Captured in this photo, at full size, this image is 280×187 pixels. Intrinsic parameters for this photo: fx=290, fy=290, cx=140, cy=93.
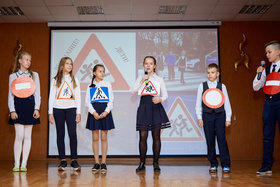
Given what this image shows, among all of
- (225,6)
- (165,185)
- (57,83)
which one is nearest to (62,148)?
(57,83)

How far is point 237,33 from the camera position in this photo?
551cm

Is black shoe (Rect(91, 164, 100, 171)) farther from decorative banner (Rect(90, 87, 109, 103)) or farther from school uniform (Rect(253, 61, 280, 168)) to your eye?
school uniform (Rect(253, 61, 280, 168))

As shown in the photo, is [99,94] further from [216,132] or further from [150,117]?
[216,132]

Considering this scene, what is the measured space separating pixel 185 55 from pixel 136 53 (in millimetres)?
921

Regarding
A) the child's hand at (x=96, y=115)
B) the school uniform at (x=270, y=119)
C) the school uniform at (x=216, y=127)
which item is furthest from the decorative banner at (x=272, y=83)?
the child's hand at (x=96, y=115)

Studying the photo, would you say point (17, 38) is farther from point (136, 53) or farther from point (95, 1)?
point (136, 53)

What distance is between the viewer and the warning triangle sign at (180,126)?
17.1 ft

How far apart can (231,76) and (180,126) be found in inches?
53.2

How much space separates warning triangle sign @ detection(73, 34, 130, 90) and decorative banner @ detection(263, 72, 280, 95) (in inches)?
107

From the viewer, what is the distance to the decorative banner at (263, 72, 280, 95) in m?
3.04

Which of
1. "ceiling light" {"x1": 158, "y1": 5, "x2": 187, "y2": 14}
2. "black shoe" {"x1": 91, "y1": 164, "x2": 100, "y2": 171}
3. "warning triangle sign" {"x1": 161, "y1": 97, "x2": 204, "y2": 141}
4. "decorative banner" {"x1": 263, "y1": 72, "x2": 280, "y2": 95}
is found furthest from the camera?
"warning triangle sign" {"x1": 161, "y1": 97, "x2": 204, "y2": 141}

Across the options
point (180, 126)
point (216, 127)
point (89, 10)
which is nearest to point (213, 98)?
point (216, 127)

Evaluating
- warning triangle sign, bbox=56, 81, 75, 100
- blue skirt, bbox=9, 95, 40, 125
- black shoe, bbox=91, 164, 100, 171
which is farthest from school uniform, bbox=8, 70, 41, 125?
black shoe, bbox=91, 164, 100, 171

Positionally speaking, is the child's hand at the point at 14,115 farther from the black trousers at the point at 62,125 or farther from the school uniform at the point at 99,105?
the school uniform at the point at 99,105
